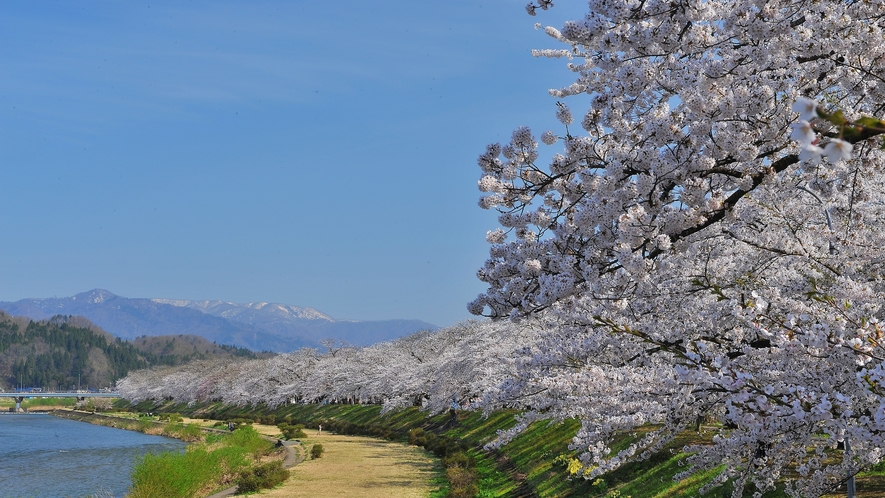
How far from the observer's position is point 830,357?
5.35 meters

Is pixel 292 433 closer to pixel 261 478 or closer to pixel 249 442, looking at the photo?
pixel 249 442

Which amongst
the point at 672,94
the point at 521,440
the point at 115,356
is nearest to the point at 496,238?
the point at 672,94

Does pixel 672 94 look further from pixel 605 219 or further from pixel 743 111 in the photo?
pixel 605 219

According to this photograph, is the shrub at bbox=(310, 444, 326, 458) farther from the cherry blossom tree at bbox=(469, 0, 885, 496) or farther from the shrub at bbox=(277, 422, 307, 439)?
the cherry blossom tree at bbox=(469, 0, 885, 496)

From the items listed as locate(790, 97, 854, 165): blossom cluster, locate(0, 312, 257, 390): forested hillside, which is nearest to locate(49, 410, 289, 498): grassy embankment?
locate(790, 97, 854, 165): blossom cluster

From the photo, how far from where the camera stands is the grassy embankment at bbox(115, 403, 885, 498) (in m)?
14.2

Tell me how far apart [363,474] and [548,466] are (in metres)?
10.2

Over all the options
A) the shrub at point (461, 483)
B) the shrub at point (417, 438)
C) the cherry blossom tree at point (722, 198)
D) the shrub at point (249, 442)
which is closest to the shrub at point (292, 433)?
the shrub at point (249, 442)

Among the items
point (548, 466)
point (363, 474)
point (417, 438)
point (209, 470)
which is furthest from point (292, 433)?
point (548, 466)

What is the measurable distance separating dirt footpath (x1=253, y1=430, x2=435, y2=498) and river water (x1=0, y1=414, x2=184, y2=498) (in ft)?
21.6

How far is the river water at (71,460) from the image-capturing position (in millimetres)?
28281

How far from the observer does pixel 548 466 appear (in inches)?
835

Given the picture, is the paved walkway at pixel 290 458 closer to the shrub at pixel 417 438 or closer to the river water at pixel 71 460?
the river water at pixel 71 460

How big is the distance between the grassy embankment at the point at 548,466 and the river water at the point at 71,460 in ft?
41.5
